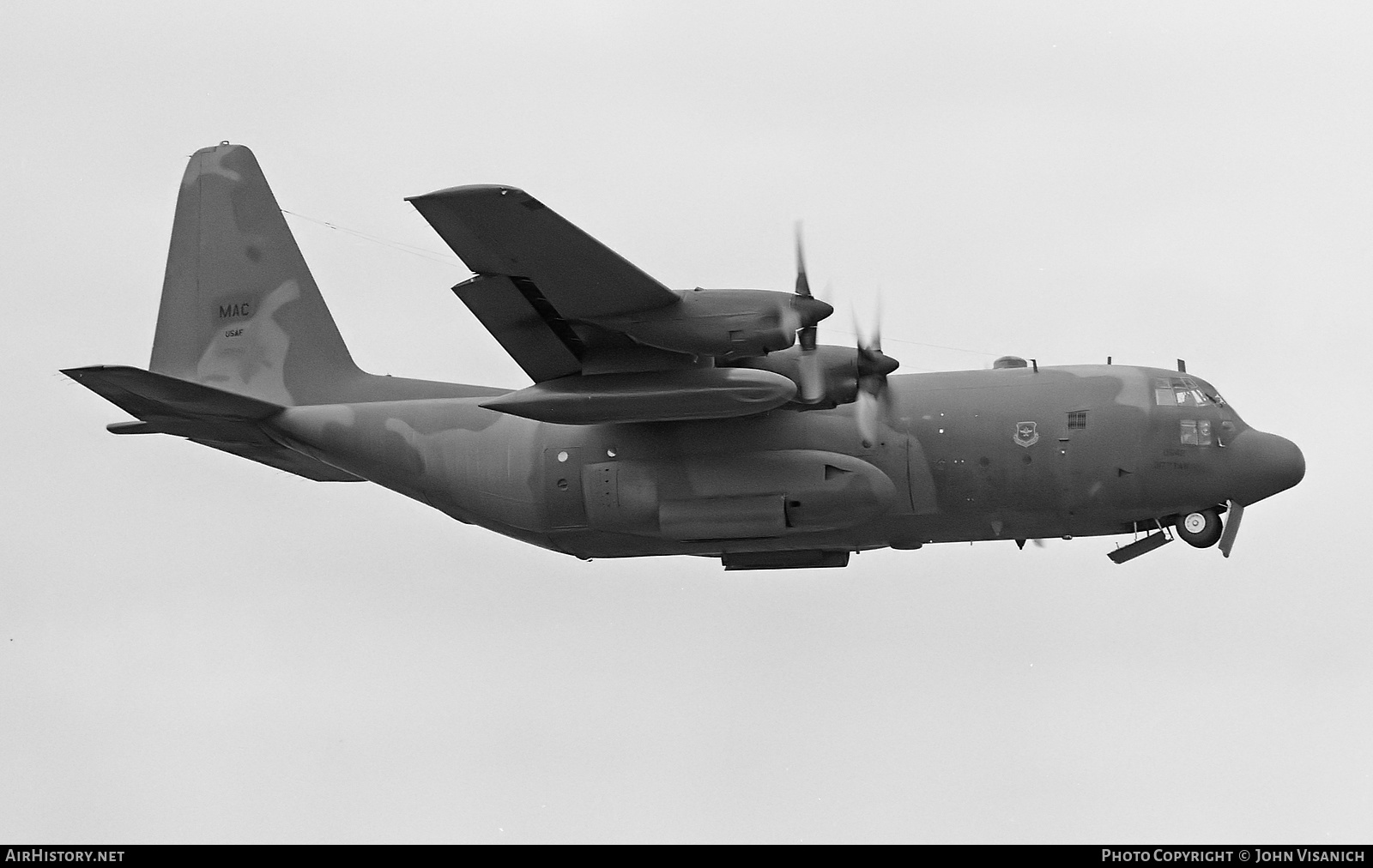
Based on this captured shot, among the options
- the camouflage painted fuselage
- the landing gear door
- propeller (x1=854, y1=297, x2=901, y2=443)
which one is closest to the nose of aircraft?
the camouflage painted fuselage

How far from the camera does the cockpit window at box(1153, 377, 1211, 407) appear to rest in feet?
73.0

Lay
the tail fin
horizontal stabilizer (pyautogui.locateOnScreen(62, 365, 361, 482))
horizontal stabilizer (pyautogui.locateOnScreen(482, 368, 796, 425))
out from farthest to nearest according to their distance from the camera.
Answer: the tail fin, horizontal stabilizer (pyautogui.locateOnScreen(62, 365, 361, 482)), horizontal stabilizer (pyautogui.locateOnScreen(482, 368, 796, 425))

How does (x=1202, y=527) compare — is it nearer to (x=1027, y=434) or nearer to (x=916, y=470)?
(x=1027, y=434)

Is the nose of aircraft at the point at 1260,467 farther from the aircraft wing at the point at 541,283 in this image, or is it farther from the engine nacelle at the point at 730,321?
Result: the aircraft wing at the point at 541,283

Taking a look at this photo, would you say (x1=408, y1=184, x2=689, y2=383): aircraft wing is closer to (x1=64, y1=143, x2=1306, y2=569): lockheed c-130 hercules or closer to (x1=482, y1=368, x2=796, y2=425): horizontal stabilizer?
(x1=64, y1=143, x2=1306, y2=569): lockheed c-130 hercules

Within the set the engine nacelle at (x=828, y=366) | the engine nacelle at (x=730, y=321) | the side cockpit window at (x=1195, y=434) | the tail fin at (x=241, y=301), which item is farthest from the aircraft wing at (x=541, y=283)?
the side cockpit window at (x=1195, y=434)

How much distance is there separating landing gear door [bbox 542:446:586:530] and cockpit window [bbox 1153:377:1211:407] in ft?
23.7

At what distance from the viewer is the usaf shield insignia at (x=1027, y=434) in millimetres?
22109

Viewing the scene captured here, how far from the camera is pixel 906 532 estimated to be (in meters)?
22.8

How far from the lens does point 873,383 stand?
22.2 metres

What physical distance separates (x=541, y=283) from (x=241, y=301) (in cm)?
731

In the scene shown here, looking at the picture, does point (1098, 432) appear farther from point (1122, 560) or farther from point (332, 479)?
point (332, 479)

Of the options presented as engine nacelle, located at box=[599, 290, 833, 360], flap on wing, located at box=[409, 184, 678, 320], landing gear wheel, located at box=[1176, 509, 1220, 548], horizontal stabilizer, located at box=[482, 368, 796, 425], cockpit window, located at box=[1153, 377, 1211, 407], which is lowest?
landing gear wheel, located at box=[1176, 509, 1220, 548]

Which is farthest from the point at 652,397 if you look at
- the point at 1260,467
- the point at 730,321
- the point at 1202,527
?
the point at 1260,467
